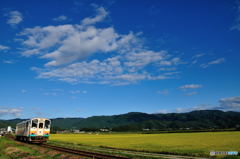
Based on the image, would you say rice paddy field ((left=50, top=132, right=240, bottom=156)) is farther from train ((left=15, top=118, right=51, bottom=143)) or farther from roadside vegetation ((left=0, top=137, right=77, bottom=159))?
roadside vegetation ((left=0, top=137, right=77, bottom=159))

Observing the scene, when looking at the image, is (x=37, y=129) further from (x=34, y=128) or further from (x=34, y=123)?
Answer: (x=34, y=123)

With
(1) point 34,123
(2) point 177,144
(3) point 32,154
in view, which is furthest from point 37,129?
(2) point 177,144

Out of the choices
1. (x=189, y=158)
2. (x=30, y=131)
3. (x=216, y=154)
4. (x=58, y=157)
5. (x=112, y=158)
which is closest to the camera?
(x=112, y=158)

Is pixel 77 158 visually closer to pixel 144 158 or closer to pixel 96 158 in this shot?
pixel 96 158

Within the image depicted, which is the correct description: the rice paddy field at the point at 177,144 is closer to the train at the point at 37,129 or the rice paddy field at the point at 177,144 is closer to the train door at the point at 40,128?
the train at the point at 37,129

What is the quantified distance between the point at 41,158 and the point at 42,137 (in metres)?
17.3

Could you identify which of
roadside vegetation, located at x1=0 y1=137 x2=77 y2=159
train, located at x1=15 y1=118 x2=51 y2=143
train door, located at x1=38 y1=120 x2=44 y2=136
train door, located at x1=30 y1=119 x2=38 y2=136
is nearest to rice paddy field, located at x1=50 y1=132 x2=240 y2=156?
train, located at x1=15 y1=118 x2=51 y2=143

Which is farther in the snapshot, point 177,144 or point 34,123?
point 177,144

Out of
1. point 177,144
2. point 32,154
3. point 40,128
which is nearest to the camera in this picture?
point 32,154

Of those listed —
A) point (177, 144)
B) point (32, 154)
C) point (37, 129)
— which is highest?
point (37, 129)

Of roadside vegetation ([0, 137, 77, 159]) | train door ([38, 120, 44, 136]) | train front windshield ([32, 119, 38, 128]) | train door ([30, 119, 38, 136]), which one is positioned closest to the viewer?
roadside vegetation ([0, 137, 77, 159])

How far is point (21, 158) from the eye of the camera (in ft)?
67.0

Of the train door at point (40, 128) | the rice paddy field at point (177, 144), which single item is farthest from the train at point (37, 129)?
the rice paddy field at point (177, 144)

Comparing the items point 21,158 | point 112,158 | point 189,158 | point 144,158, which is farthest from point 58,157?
point 189,158
